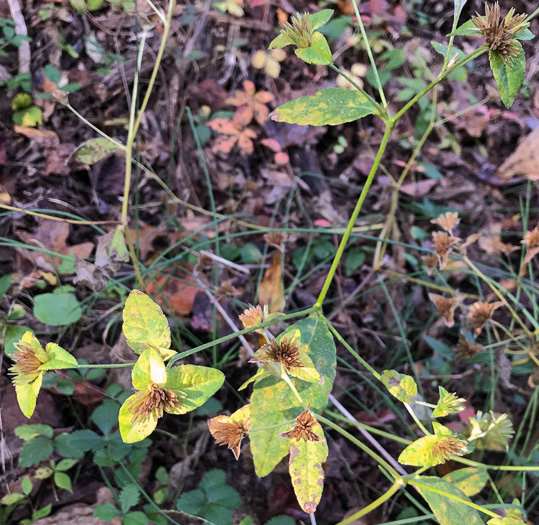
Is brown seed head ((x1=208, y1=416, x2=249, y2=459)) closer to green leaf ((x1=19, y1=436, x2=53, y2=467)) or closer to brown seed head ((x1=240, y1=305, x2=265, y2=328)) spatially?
brown seed head ((x1=240, y1=305, x2=265, y2=328))

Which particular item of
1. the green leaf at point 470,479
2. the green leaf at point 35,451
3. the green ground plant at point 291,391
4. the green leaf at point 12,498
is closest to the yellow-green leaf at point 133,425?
the green ground plant at point 291,391

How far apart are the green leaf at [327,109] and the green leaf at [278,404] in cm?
43

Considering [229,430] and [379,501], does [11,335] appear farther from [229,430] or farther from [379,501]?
[379,501]

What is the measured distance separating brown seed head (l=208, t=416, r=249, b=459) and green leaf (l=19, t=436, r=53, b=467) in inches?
23.6

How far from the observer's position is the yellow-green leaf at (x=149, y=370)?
681 millimetres

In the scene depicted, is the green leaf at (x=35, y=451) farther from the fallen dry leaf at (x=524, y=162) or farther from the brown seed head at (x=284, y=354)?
the fallen dry leaf at (x=524, y=162)

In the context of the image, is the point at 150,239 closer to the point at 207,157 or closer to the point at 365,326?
the point at 207,157

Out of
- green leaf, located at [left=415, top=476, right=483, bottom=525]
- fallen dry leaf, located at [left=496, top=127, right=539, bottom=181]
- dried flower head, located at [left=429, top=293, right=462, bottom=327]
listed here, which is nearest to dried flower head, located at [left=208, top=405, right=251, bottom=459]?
green leaf, located at [left=415, top=476, right=483, bottom=525]

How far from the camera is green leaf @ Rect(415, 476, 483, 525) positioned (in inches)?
31.4

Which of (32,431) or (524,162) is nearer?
(32,431)

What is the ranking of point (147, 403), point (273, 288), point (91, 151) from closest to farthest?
point (147, 403) < point (91, 151) < point (273, 288)

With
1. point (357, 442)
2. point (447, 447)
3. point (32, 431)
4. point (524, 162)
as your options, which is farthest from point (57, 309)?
point (524, 162)

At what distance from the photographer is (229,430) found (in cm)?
74

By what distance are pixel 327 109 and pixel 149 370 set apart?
61cm
